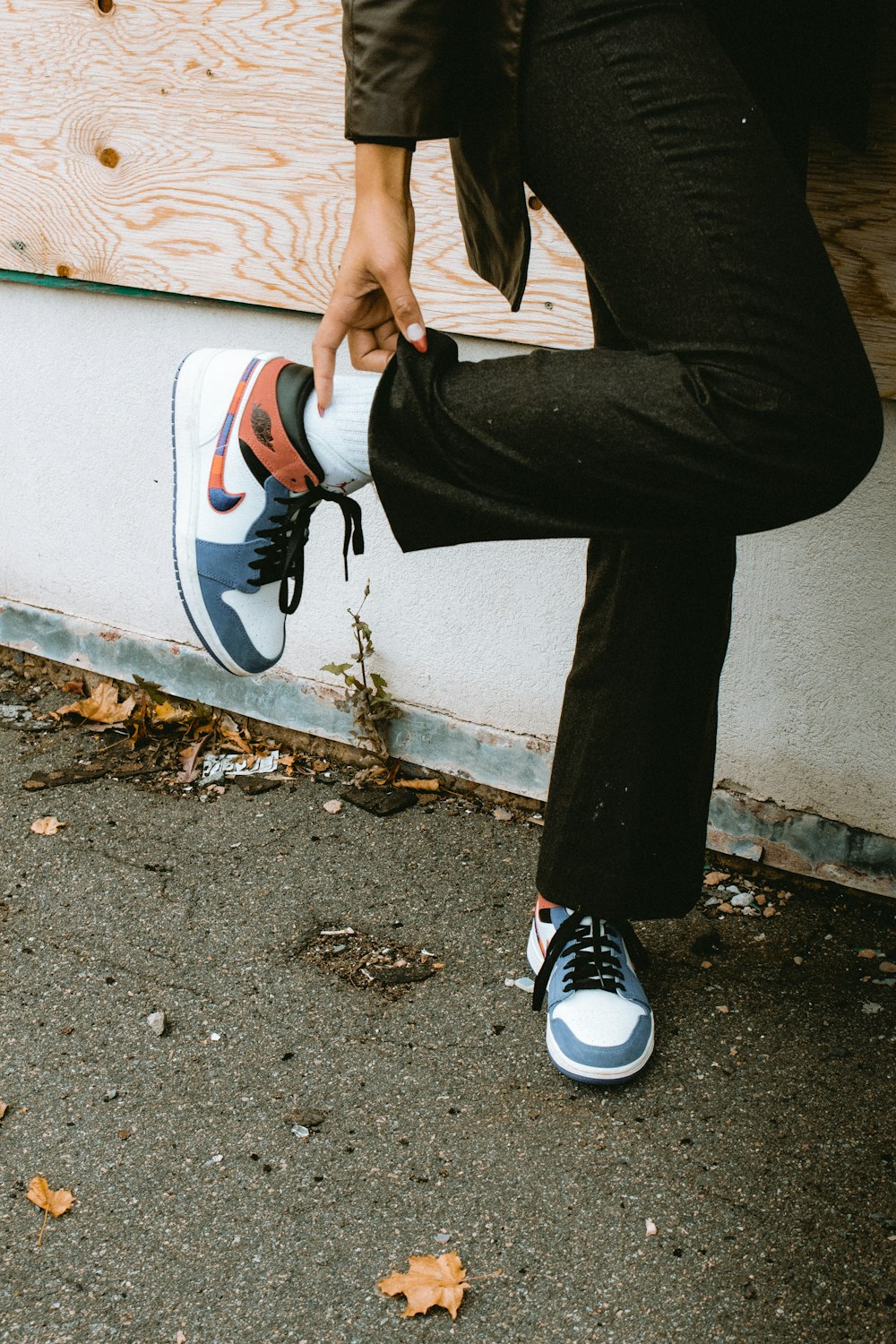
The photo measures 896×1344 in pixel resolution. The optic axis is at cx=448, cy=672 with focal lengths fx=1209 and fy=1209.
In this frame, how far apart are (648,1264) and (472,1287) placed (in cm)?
23

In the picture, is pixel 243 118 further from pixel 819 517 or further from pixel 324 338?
pixel 819 517

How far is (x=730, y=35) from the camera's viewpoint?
150cm

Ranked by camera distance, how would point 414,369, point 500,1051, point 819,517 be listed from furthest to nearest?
1. point 819,517
2. point 500,1051
3. point 414,369

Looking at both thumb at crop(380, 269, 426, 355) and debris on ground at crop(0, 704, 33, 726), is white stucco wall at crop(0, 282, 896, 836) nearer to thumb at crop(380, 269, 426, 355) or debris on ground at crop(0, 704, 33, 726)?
debris on ground at crop(0, 704, 33, 726)

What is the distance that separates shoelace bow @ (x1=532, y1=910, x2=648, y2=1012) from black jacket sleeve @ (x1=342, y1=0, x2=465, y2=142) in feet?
3.95

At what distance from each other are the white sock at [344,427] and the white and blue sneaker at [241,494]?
19 millimetres

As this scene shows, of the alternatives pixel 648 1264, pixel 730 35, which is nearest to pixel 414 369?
pixel 730 35

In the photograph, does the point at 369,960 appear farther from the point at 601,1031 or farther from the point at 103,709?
the point at 103,709

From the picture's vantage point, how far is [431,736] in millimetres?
2736

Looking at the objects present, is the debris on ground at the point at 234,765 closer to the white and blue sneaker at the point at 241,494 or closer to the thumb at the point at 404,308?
the white and blue sneaker at the point at 241,494

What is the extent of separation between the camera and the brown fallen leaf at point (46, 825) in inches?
102

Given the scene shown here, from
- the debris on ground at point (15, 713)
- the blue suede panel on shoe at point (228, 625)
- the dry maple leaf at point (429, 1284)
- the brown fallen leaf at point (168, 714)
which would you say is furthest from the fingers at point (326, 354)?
the debris on ground at point (15, 713)

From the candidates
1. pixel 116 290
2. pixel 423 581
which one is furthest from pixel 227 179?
pixel 423 581

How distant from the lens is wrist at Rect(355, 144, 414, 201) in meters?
1.43
